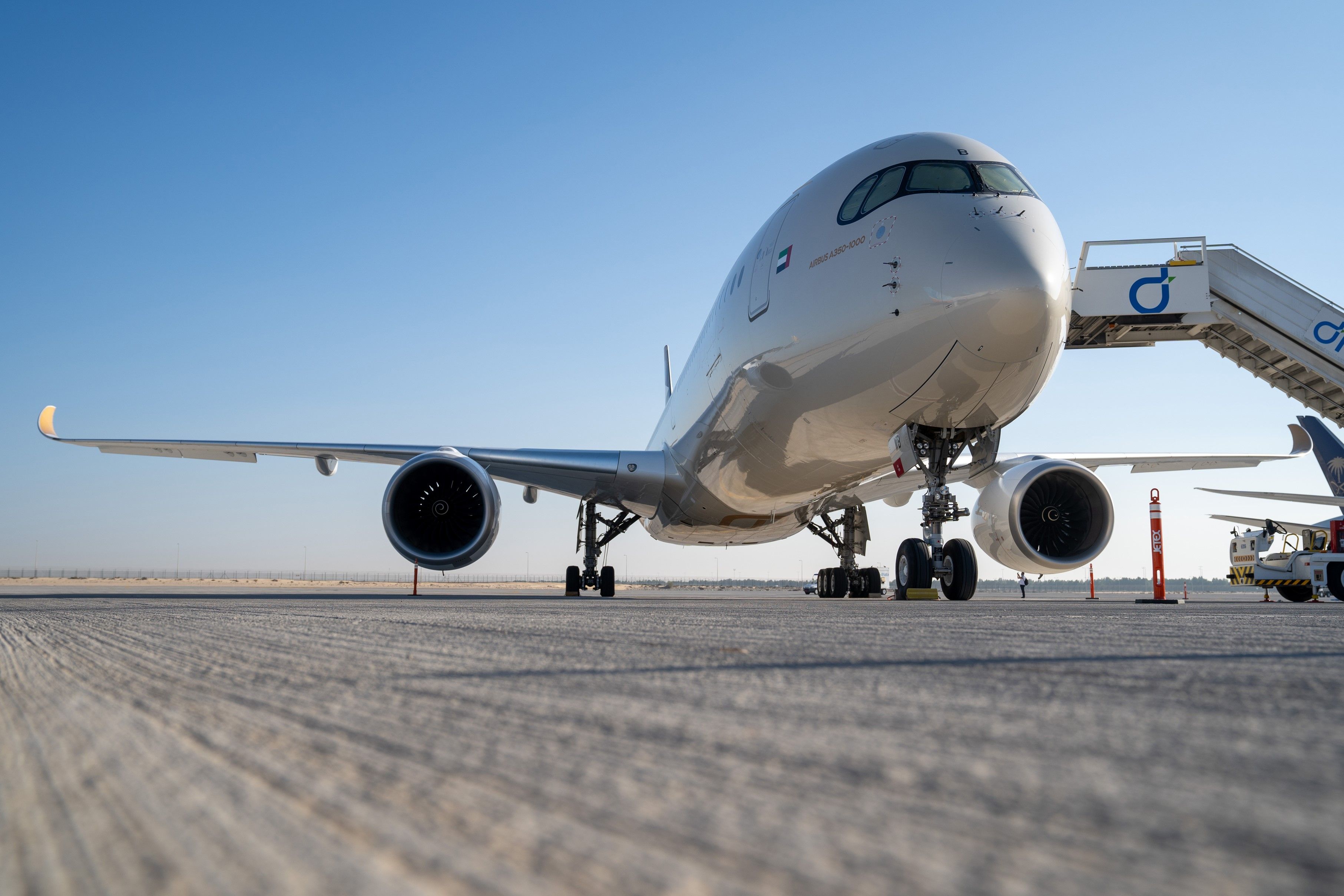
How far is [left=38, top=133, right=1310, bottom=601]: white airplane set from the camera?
244 inches

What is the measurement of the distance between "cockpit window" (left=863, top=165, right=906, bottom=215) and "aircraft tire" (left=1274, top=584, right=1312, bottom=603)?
1316 cm

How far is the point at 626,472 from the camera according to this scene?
1200cm

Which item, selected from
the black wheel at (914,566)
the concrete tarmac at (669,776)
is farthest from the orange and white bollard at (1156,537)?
the concrete tarmac at (669,776)

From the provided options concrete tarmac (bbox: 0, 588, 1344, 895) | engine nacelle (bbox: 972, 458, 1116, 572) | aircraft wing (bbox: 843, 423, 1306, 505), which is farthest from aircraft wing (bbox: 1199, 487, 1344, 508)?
concrete tarmac (bbox: 0, 588, 1344, 895)

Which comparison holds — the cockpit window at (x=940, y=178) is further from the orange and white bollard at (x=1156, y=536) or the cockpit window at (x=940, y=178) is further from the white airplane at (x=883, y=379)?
the orange and white bollard at (x=1156, y=536)

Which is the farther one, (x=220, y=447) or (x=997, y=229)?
(x=220, y=447)

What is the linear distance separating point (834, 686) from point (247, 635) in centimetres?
203

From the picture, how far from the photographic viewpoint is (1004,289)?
592cm

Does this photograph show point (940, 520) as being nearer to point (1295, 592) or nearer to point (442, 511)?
point (442, 511)

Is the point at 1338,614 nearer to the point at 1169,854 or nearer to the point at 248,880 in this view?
the point at 1169,854

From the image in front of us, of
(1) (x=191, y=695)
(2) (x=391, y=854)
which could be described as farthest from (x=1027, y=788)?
(1) (x=191, y=695)

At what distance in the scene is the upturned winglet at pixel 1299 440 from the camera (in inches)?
483

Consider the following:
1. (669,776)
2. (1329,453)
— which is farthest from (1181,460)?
(669,776)

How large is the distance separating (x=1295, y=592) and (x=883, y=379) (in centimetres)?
1394
